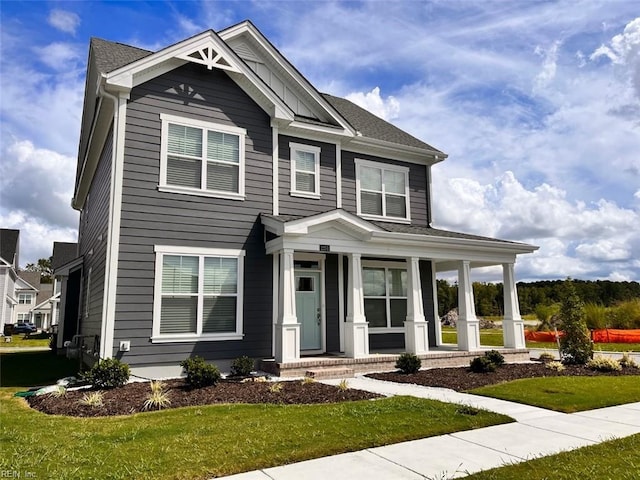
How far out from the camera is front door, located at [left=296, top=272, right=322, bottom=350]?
41.9 feet

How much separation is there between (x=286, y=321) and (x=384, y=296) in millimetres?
4769

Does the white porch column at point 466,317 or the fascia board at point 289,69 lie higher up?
the fascia board at point 289,69

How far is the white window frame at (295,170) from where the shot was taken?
12.8 meters

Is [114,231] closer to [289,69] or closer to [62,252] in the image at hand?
[289,69]

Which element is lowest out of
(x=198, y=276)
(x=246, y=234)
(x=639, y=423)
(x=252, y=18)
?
(x=639, y=423)

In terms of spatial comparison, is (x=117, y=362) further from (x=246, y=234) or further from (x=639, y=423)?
(x=639, y=423)

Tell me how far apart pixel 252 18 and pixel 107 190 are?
660 centimetres

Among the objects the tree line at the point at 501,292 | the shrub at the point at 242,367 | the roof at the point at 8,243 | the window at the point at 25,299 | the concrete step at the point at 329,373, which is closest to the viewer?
the shrub at the point at 242,367

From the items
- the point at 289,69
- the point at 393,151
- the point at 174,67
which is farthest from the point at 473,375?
the point at 174,67

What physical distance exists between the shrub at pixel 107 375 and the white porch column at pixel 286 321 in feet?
11.1

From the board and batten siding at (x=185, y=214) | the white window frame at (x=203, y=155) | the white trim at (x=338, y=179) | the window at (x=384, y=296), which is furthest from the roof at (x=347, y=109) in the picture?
the window at (x=384, y=296)

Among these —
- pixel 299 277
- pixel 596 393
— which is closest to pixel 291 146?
pixel 299 277

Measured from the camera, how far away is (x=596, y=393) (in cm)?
853

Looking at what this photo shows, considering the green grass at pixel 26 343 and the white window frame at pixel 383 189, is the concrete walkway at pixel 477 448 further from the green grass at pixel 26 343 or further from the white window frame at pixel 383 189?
the green grass at pixel 26 343
